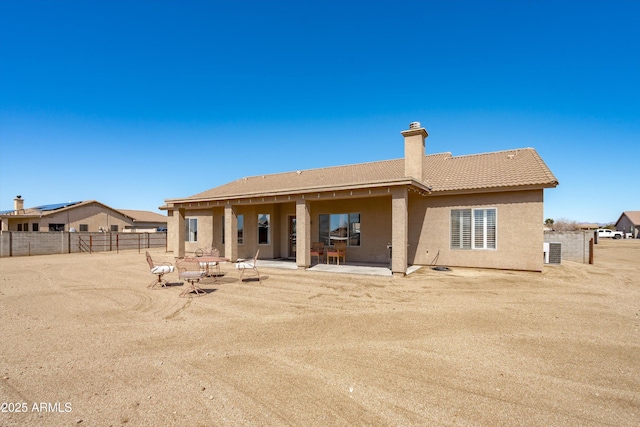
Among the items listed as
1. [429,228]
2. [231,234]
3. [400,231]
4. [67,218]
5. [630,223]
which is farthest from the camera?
[630,223]

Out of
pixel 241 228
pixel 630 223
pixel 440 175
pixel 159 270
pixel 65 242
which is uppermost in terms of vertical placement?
pixel 440 175

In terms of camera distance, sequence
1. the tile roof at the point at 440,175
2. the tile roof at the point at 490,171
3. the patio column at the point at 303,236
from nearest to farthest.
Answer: the tile roof at the point at 490,171 → the tile roof at the point at 440,175 → the patio column at the point at 303,236

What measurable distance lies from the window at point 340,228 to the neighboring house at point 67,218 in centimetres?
2895

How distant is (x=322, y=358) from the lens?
13.7ft

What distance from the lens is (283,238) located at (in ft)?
53.0

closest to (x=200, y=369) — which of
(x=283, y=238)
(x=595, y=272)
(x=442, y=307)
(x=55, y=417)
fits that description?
(x=55, y=417)

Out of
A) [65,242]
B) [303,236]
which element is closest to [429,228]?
[303,236]

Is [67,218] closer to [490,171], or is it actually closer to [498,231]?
[490,171]

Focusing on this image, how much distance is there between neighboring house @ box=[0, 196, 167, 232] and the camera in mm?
30234

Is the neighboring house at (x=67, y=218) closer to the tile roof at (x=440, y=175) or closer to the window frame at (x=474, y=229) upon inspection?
the tile roof at (x=440, y=175)

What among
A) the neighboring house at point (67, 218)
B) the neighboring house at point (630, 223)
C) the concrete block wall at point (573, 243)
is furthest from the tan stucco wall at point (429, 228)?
the neighboring house at point (630, 223)

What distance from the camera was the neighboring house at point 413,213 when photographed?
35.2ft

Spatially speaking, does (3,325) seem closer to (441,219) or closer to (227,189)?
(441,219)

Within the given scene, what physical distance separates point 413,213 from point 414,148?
2715 millimetres
